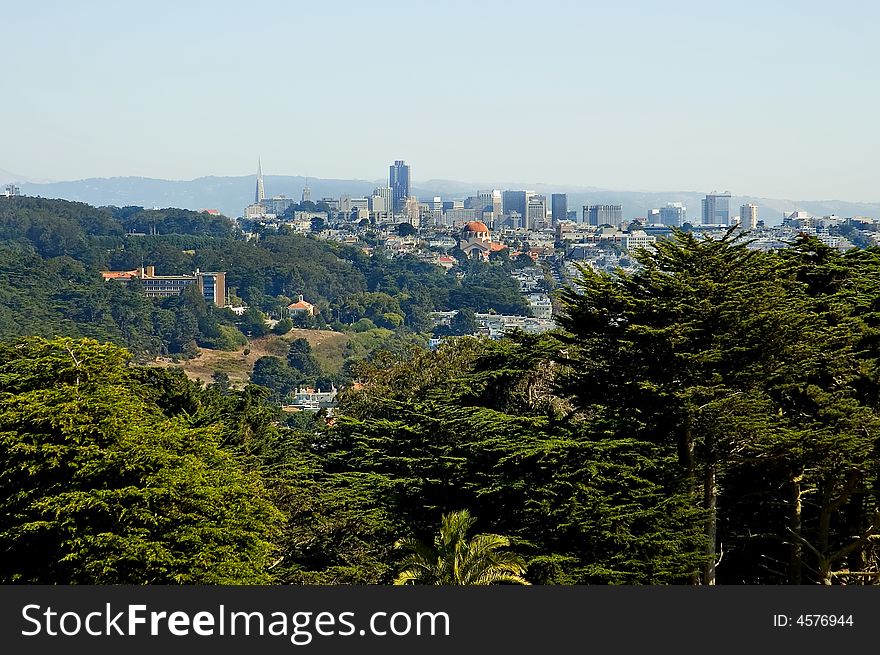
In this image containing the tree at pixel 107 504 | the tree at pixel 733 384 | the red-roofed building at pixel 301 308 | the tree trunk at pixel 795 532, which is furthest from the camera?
the red-roofed building at pixel 301 308

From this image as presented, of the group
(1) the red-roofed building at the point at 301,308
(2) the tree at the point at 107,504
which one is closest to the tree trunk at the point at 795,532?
(2) the tree at the point at 107,504

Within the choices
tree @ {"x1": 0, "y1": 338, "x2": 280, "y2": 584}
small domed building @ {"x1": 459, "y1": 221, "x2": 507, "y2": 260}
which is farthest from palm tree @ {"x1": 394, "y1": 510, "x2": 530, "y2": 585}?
small domed building @ {"x1": 459, "y1": 221, "x2": 507, "y2": 260}

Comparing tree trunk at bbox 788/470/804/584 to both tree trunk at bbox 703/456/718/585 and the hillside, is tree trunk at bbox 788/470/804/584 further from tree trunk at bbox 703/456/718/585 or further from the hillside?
the hillside

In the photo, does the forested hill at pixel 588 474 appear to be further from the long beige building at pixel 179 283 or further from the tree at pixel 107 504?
the long beige building at pixel 179 283

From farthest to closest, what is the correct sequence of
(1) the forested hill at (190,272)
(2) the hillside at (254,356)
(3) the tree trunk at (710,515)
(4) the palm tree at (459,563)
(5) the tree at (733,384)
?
1. (1) the forested hill at (190,272)
2. (2) the hillside at (254,356)
3. (3) the tree trunk at (710,515)
4. (5) the tree at (733,384)
5. (4) the palm tree at (459,563)

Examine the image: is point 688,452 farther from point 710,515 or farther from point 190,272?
point 190,272

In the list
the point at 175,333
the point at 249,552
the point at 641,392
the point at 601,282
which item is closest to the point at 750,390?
the point at 641,392
